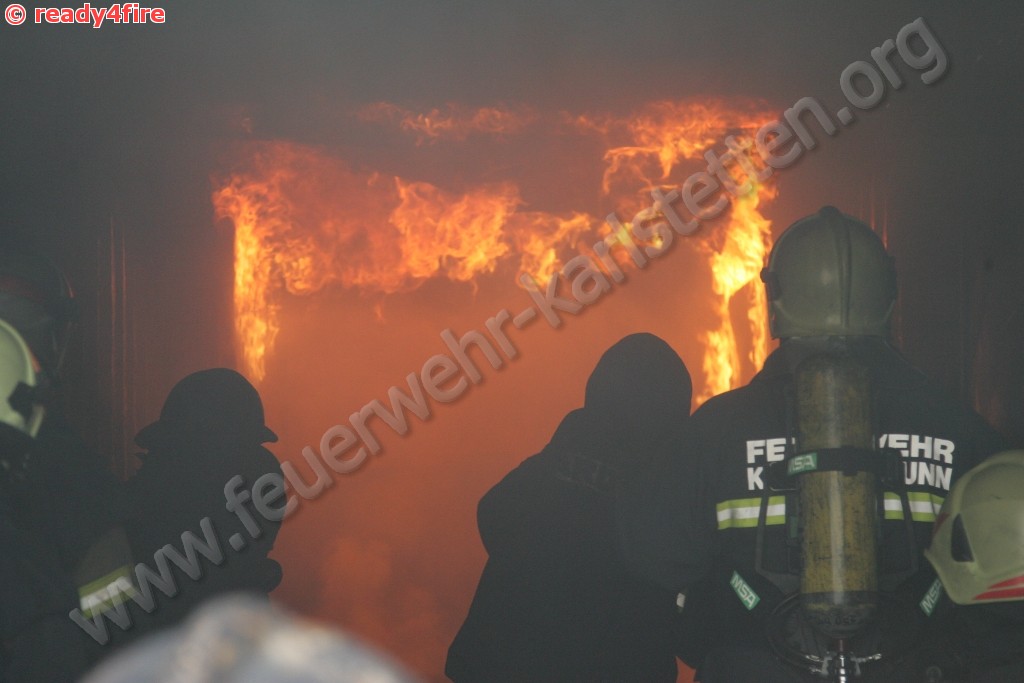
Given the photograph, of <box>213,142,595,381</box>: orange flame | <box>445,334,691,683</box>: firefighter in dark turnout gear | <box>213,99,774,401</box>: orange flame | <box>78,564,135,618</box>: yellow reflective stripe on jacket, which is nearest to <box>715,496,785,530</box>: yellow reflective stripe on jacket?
<box>445,334,691,683</box>: firefighter in dark turnout gear

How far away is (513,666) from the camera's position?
13.8 feet

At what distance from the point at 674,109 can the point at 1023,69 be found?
2188 mm

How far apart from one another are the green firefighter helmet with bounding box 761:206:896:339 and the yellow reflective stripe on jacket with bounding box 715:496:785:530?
1.76 feet

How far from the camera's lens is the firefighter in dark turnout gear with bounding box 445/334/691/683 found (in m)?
4.12

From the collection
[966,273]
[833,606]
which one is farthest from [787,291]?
[966,273]

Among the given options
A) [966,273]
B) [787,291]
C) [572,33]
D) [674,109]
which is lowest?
[966,273]

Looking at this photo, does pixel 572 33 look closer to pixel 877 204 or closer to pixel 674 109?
pixel 674 109

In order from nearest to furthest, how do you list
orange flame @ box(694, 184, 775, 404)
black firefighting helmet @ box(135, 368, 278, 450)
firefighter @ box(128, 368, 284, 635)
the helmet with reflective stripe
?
1. the helmet with reflective stripe
2. firefighter @ box(128, 368, 284, 635)
3. black firefighting helmet @ box(135, 368, 278, 450)
4. orange flame @ box(694, 184, 775, 404)

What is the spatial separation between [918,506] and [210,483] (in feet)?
8.35

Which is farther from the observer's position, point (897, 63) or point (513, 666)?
point (897, 63)

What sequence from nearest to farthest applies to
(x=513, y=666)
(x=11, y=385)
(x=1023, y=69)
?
(x=11, y=385) < (x=513, y=666) < (x=1023, y=69)

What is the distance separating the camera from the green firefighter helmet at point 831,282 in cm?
325

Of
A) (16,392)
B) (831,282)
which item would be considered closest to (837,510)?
(831,282)

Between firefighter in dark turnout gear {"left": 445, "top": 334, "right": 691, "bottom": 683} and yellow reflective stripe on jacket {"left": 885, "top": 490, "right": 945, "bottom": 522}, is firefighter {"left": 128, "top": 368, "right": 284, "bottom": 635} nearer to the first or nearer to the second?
firefighter in dark turnout gear {"left": 445, "top": 334, "right": 691, "bottom": 683}
